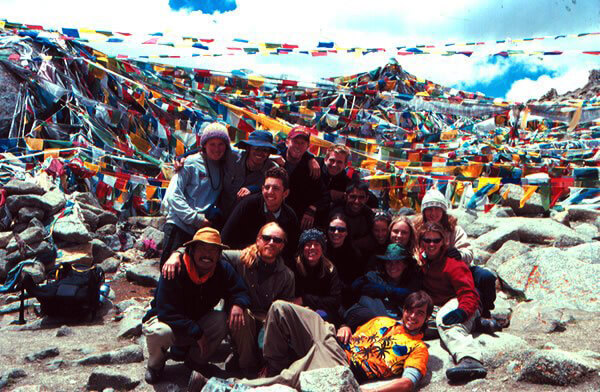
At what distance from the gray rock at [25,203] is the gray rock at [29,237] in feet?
1.95

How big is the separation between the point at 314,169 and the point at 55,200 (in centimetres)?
557

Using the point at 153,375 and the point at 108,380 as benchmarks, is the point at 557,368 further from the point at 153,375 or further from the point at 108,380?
the point at 108,380

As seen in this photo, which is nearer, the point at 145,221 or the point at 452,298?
the point at 452,298

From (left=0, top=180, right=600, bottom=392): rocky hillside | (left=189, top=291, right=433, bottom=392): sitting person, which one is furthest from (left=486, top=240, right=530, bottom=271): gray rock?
(left=189, top=291, right=433, bottom=392): sitting person

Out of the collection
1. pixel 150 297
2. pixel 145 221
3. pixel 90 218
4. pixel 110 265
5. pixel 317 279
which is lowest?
pixel 150 297

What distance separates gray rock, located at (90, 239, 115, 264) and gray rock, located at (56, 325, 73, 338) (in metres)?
2.89

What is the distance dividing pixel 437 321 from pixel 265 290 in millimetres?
1713

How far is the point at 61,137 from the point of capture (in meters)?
11.2

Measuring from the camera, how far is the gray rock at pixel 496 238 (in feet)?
29.4

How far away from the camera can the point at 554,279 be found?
664 cm

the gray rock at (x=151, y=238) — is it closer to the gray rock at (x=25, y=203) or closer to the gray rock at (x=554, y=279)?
the gray rock at (x=25, y=203)

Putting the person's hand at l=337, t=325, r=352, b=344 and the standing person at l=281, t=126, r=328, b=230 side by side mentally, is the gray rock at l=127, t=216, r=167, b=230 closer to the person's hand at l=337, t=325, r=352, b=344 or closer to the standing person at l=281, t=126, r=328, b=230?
the standing person at l=281, t=126, r=328, b=230

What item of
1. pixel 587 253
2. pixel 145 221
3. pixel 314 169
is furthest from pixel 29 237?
pixel 587 253

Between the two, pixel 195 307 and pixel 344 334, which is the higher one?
pixel 195 307
